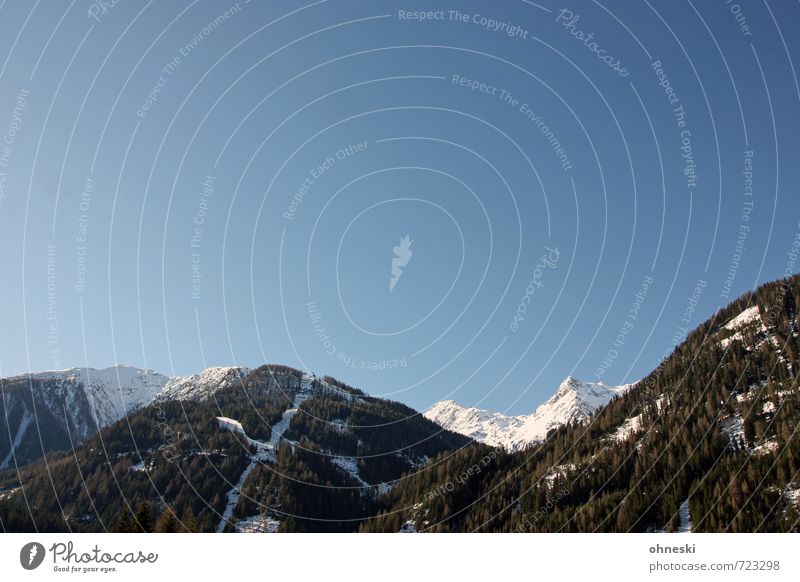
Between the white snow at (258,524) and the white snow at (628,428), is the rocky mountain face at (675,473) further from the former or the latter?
the white snow at (258,524)

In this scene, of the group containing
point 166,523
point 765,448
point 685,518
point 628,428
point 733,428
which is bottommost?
point 685,518

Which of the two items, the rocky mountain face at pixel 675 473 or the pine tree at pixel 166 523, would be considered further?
the rocky mountain face at pixel 675 473

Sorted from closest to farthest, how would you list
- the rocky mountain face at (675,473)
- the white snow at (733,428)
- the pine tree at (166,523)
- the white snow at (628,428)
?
the pine tree at (166,523), the rocky mountain face at (675,473), the white snow at (733,428), the white snow at (628,428)

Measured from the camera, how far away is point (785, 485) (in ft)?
392

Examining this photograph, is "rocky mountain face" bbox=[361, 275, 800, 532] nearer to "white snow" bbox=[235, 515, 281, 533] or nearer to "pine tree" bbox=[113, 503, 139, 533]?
"white snow" bbox=[235, 515, 281, 533]

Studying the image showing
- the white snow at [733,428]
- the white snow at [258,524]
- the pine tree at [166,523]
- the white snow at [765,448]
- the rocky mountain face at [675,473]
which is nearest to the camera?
the pine tree at [166,523]

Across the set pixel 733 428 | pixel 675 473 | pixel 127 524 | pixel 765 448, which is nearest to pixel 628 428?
pixel 733 428

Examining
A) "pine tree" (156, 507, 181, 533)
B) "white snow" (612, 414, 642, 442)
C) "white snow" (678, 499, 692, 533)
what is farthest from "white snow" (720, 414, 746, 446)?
"pine tree" (156, 507, 181, 533)

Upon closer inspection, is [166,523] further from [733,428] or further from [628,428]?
[628,428]

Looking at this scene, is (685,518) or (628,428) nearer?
(685,518)

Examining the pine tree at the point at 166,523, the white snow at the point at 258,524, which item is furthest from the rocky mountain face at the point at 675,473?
the pine tree at the point at 166,523

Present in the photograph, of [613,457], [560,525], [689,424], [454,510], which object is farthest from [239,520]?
[689,424]
